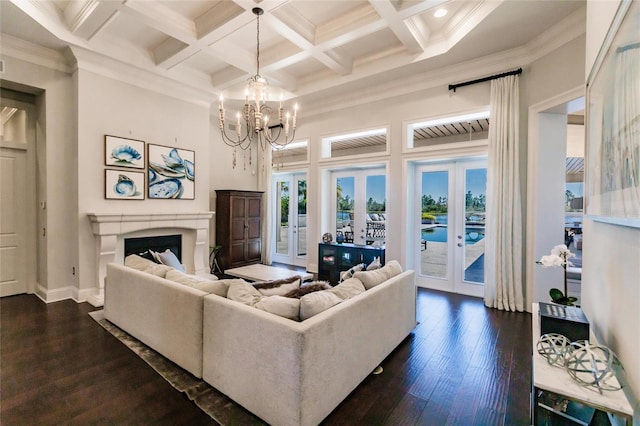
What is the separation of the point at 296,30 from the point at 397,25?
1.33 m

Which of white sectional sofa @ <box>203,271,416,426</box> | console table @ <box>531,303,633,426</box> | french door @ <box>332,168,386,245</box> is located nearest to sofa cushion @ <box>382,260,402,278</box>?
white sectional sofa @ <box>203,271,416,426</box>

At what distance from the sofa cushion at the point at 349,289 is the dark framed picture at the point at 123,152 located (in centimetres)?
429

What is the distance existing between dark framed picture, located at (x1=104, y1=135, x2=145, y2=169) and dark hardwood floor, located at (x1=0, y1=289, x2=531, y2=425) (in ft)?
7.92

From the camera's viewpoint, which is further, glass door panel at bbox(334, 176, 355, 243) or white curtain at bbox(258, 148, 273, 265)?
white curtain at bbox(258, 148, 273, 265)

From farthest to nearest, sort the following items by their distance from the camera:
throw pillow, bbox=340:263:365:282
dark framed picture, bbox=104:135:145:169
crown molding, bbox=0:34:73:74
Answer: dark framed picture, bbox=104:135:145:169
crown molding, bbox=0:34:73:74
throw pillow, bbox=340:263:365:282

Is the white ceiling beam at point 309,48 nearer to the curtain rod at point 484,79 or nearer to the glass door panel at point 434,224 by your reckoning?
the curtain rod at point 484,79

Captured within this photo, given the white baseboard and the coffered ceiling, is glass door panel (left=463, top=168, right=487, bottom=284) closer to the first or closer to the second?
the coffered ceiling

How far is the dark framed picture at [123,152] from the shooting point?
460 cm

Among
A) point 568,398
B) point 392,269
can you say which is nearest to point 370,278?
point 392,269

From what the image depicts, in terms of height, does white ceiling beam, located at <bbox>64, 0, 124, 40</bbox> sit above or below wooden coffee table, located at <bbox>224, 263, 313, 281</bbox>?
above

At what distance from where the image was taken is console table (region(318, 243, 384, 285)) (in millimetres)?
5242

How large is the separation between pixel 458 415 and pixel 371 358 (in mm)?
703

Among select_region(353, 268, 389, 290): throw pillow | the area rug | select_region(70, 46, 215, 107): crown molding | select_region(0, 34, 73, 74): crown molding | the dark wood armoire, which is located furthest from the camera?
the dark wood armoire

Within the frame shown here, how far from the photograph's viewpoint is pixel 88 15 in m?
3.63
